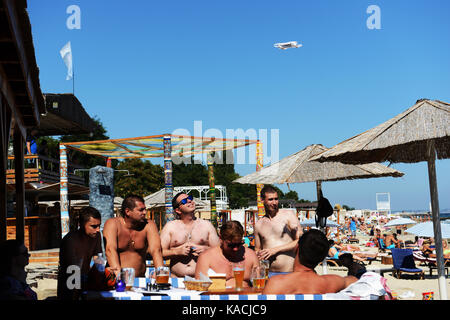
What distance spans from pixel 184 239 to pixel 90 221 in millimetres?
1371

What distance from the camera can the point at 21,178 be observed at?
750 centimetres

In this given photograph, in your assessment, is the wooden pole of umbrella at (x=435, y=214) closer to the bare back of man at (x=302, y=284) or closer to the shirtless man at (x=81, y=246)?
the bare back of man at (x=302, y=284)

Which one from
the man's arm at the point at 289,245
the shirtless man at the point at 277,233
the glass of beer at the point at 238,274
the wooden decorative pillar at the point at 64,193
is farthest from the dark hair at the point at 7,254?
the wooden decorative pillar at the point at 64,193

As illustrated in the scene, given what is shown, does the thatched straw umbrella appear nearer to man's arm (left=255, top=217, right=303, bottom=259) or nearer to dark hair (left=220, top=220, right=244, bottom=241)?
man's arm (left=255, top=217, right=303, bottom=259)

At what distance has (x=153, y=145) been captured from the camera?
48.6 feet

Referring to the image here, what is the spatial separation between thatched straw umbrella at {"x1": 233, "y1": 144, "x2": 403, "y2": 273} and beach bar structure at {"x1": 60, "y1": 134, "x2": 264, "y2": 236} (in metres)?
4.65

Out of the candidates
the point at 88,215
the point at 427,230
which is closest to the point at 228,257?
the point at 88,215

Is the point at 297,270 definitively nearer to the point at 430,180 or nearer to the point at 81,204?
the point at 430,180

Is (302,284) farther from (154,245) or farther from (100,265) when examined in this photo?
(154,245)

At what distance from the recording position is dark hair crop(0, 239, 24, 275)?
3188 millimetres

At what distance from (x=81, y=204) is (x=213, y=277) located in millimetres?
18363

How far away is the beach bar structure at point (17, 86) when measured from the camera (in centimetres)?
397
